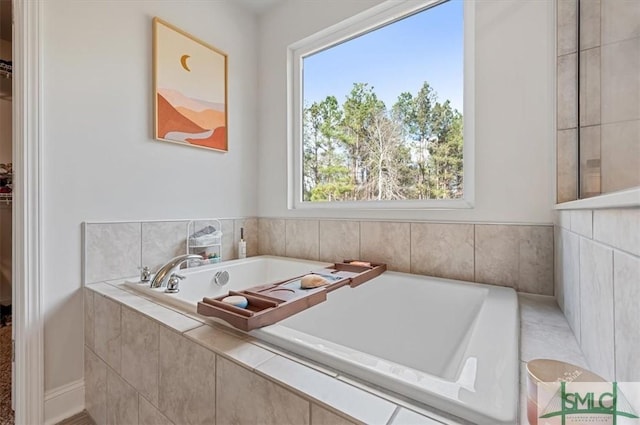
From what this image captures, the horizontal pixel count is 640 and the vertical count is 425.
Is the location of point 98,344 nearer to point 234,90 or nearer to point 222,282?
point 222,282

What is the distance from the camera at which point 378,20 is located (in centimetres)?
178

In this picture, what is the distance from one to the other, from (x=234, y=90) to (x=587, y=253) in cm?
223

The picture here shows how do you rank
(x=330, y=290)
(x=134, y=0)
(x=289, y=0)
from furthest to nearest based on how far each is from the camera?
(x=289, y=0) < (x=134, y=0) < (x=330, y=290)

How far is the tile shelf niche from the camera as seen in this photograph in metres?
0.58

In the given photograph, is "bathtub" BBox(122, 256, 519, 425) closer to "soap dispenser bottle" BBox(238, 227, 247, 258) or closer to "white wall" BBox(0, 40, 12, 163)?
"soap dispenser bottle" BBox(238, 227, 247, 258)

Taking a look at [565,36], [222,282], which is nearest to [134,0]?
[222,282]

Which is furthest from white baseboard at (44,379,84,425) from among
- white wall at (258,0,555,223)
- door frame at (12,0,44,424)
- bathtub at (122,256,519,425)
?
white wall at (258,0,555,223)

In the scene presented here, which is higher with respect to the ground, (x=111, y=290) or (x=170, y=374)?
(x=111, y=290)

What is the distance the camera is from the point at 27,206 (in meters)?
1.27

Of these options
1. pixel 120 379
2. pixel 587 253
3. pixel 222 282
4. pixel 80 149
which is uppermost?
pixel 80 149

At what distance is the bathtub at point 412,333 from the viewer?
565 millimetres

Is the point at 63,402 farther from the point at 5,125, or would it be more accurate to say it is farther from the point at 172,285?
the point at 5,125

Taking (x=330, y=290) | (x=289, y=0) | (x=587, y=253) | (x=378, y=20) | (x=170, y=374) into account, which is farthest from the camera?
(x=289, y=0)

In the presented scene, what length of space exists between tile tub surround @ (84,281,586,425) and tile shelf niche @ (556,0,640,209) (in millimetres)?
431
